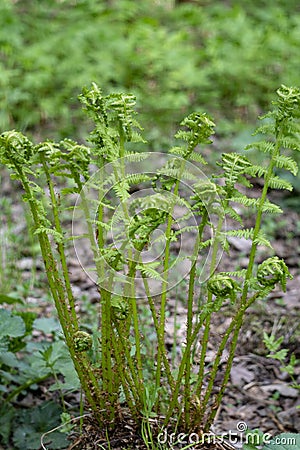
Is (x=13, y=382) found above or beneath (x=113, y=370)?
beneath

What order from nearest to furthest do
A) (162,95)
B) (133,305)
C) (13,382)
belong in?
(133,305)
(13,382)
(162,95)

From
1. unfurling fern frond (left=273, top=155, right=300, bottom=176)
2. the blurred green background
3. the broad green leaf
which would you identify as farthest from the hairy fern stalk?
the blurred green background

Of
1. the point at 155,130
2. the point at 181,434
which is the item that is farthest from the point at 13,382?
the point at 155,130

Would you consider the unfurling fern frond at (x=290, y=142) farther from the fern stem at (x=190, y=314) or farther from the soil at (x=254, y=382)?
the soil at (x=254, y=382)

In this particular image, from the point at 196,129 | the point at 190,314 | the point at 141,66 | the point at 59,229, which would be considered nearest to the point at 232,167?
the point at 196,129

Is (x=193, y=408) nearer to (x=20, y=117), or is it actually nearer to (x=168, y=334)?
(x=168, y=334)

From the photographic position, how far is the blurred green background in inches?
202

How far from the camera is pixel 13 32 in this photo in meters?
5.48

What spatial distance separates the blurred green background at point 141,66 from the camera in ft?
16.8

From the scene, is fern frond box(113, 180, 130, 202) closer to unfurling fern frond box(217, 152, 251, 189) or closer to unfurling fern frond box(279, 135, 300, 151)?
unfurling fern frond box(217, 152, 251, 189)

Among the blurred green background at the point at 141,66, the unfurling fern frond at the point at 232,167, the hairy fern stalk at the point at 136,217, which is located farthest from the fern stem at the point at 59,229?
the blurred green background at the point at 141,66

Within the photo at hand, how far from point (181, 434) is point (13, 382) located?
3.15 ft

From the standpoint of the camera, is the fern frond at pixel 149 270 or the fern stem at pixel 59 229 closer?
the fern frond at pixel 149 270

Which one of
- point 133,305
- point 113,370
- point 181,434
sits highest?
point 133,305
